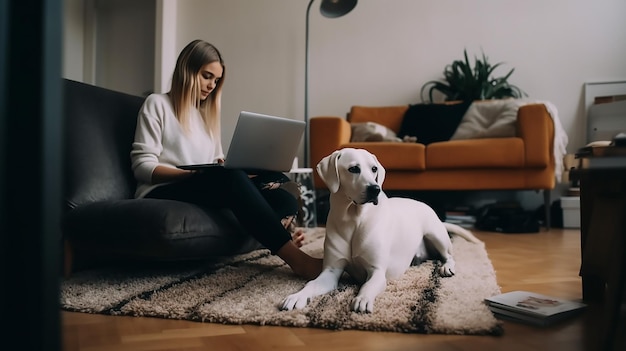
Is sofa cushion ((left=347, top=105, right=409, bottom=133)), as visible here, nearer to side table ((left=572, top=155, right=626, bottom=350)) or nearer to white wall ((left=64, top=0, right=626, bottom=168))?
white wall ((left=64, top=0, right=626, bottom=168))

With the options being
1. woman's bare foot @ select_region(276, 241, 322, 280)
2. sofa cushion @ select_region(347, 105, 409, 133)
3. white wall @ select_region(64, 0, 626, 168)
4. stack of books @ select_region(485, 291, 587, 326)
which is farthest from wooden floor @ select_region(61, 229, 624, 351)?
white wall @ select_region(64, 0, 626, 168)

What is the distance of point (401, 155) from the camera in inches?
126

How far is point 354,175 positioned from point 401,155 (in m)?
1.85

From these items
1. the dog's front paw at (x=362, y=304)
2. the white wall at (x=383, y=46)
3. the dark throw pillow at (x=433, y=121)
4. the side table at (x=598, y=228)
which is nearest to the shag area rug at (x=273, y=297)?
the dog's front paw at (x=362, y=304)

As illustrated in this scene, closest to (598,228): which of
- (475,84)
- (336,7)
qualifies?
(475,84)

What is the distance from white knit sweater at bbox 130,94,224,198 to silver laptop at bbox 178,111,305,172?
0.16 metres

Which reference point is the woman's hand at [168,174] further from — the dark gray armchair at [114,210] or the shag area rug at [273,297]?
the shag area rug at [273,297]

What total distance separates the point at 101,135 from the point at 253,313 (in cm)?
99

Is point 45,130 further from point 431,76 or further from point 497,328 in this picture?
point 431,76

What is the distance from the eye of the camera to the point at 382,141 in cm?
344

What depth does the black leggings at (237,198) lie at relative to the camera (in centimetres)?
153

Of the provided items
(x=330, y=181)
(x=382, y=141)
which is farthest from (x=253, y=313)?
(x=382, y=141)

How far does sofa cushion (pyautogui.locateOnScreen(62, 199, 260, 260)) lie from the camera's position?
141 cm

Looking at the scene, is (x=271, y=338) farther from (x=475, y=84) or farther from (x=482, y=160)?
(x=475, y=84)
